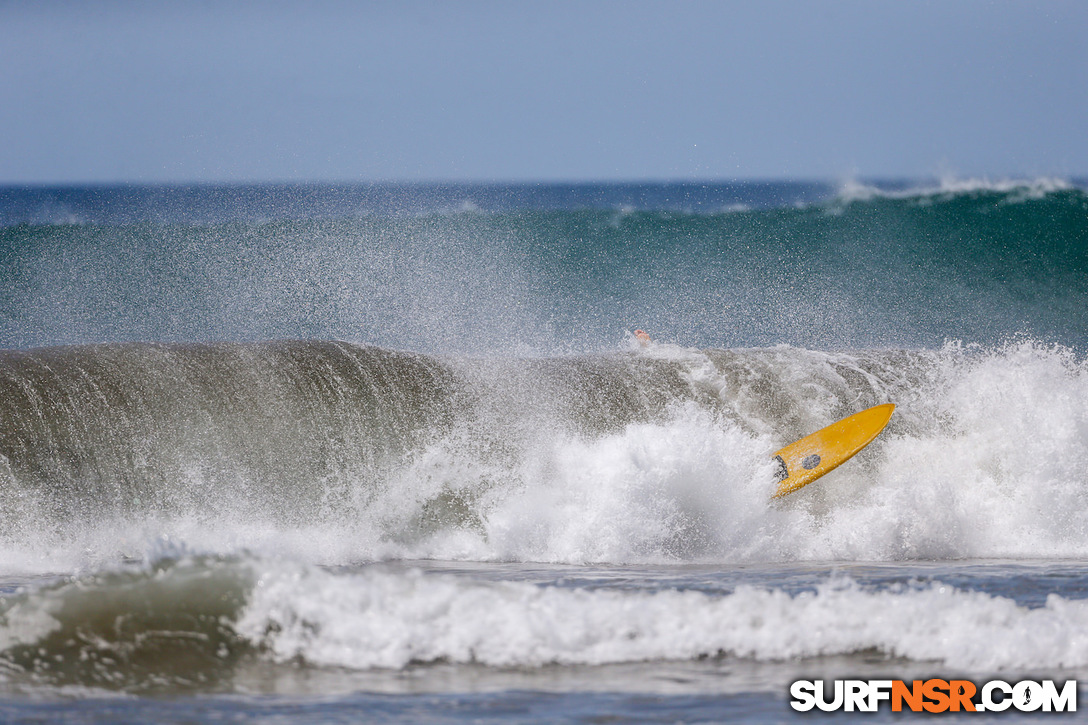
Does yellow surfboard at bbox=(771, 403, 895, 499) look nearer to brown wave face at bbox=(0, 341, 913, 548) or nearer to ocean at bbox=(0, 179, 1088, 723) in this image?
ocean at bbox=(0, 179, 1088, 723)

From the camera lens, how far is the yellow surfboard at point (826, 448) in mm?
8117

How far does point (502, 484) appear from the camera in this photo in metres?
8.16

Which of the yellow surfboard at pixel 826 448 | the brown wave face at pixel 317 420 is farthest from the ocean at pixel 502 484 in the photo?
the yellow surfboard at pixel 826 448

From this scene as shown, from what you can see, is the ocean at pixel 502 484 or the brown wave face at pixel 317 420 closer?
the ocean at pixel 502 484

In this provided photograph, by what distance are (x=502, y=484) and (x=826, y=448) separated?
8.01 feet

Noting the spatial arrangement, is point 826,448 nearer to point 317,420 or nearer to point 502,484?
point 502,484

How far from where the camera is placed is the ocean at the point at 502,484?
454 centimetres

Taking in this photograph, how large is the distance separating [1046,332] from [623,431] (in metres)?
10.2

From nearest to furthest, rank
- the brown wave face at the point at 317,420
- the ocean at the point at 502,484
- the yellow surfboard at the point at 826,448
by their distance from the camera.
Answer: the ocean at the point at 502,484
the brown wave face at the point at 317,420
the yellow surfboard at the point at 826,448

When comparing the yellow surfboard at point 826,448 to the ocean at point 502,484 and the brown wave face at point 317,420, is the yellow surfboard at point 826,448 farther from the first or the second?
the brown wave face at point 317,420

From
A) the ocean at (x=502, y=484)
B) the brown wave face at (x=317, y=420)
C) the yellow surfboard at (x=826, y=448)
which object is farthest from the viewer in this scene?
the yellow surfboard at (x=826, y=448)

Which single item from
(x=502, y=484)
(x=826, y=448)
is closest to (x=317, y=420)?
(x=502, y=484)

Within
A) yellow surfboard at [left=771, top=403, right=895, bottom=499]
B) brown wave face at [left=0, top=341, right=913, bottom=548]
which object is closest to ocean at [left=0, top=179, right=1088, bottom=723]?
brown wave face at [left=0, top=341, right=913, bottom=548]

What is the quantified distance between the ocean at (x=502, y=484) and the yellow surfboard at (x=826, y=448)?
191 mm
